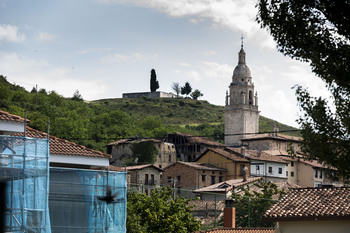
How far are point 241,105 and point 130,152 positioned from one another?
27.2 m

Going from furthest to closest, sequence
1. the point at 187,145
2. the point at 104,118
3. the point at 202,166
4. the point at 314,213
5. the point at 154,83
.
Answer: the point at 154,83
the point at 104,118
the point at 187,145
the point at 202,166
the point at 314,213

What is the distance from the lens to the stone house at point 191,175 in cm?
7156

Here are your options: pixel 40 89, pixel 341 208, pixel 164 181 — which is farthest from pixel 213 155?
pixel 40 89

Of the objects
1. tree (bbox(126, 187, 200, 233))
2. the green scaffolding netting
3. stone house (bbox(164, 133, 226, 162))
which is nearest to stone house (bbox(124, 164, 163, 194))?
stone house (bbox(164, 133, 226, 162))

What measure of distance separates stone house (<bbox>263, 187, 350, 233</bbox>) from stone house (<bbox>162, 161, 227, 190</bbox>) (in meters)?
48.1

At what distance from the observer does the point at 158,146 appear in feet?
290

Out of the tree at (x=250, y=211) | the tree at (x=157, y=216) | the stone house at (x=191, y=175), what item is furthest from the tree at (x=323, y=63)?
the stone house at (x=191, y=175)

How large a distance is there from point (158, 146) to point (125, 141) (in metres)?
4.69

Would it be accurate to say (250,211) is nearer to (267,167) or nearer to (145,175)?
(145,175)

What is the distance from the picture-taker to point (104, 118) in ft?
370

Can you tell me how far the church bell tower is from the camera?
10862cm

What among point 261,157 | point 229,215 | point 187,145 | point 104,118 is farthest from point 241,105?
point 229,215

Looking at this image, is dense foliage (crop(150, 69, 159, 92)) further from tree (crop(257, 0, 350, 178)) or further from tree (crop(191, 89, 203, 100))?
tree (crop(257, 0, 350, 178))

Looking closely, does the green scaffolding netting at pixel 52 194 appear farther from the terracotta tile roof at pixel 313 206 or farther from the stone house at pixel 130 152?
the stone house at pixel 130 152
